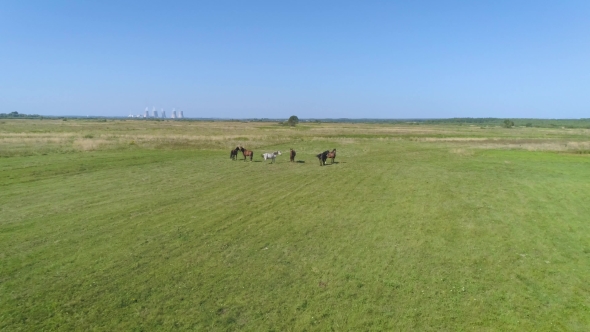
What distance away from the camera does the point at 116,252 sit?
9.80 meters

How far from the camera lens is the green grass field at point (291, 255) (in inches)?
274

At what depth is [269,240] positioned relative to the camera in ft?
36.4

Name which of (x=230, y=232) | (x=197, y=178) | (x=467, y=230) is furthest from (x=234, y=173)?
(x=467, y=230)

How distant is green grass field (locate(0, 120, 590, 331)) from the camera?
6957 mm

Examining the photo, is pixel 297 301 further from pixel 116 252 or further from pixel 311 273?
pixel 116 252

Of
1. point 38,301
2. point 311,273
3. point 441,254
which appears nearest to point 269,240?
point 311,273

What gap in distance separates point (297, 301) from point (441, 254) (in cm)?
509

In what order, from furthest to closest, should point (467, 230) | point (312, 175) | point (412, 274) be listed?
point (312, 175) → point (467, 230) → point (412, 274)

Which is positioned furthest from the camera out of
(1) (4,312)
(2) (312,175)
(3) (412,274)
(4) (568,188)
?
(2) (312,175)

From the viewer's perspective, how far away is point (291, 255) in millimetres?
9922

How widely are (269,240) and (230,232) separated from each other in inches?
61.3

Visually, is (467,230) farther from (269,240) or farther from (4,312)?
(4,312)

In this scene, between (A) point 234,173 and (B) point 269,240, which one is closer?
(B) point 269,240

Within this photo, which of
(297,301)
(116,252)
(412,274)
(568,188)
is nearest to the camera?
(297,301)
